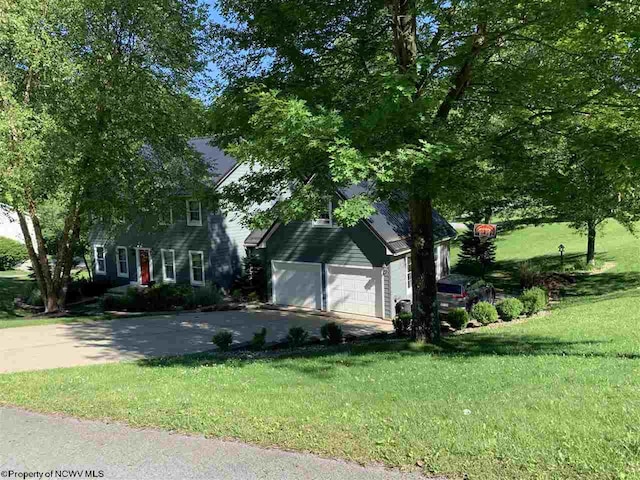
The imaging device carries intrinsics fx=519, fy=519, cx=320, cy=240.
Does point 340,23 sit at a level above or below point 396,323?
above

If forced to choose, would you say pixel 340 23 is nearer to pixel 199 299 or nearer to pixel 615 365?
pixel 615 365

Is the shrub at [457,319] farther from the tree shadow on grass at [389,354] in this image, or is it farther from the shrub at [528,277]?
the shrub at [528,277]

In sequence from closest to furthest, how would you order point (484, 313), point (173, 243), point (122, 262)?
point (484, 313) → point (173, 243) → point (122, 262)

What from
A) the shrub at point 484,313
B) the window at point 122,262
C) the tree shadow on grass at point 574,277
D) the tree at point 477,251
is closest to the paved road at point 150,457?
the shrub at point 484,313

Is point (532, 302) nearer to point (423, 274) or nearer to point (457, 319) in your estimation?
point (457, 319)

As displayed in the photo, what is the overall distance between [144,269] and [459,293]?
58.8ft

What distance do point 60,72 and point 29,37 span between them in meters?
1.18

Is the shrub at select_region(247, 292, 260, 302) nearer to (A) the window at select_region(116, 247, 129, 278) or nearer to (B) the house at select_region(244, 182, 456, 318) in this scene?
(B) the house at select_region(244, 182, 456, 318)

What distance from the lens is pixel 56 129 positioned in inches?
608

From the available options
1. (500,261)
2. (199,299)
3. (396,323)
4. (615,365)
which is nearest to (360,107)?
(615,365)

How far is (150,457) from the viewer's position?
16.2 feet

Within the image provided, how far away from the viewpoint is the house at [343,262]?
66.8 ft

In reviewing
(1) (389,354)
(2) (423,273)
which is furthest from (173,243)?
(1) (389,354)

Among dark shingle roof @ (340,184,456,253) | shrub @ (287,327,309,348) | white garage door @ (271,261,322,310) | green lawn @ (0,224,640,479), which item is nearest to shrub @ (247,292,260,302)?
white garage door @ (271,261,322,310)
